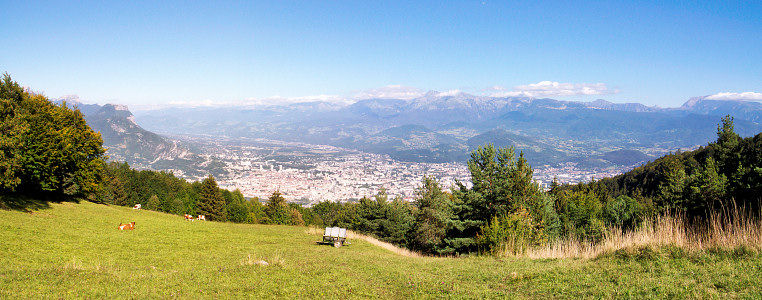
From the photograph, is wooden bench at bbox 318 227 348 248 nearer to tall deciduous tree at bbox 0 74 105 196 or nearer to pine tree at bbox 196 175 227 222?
tall deciduous tree at bbox 0 74 105 196

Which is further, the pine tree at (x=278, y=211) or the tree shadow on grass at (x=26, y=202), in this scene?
the pine tree at (x=278, y=211)

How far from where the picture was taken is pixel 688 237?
7250 millimetres

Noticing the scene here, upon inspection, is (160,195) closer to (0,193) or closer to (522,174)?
(0,193)

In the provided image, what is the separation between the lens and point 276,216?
5616cm

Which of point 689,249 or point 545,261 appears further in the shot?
point 545,261

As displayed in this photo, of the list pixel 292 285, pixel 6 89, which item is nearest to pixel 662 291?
pixel 292 285

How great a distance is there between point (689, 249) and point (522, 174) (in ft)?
48.3

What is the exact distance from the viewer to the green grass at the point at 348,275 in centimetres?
525

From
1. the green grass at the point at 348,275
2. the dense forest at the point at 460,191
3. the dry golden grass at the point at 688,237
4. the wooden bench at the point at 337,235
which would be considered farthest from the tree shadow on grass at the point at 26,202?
the dry golden grass at the point at 688,237

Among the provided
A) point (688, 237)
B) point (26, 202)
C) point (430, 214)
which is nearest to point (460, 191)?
point (430, 214)

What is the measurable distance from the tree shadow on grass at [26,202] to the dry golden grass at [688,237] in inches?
995

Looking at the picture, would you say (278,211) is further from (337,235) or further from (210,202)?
(337,235)

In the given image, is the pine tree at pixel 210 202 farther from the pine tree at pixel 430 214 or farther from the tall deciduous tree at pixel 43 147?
the pine tree at pixel 430 214

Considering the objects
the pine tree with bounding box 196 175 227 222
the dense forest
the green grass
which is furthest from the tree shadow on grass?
the pine tree with bounding box 196 175 227 222
